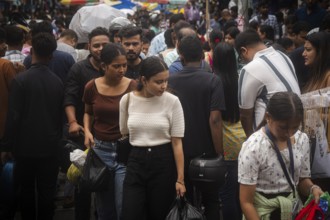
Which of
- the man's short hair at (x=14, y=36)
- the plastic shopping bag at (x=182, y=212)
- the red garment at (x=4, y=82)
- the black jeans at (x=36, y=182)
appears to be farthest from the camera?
the man's short hair at (x=14, y=36)

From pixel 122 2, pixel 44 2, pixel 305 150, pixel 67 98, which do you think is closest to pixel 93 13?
pixel 67 98

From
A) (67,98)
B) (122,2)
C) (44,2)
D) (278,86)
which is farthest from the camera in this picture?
(44,2)

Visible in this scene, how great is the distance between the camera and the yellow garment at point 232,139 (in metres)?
5.64

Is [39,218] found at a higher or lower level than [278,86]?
lower

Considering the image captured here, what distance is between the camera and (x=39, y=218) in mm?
6082

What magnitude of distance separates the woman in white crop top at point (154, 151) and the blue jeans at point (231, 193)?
0.88 meters

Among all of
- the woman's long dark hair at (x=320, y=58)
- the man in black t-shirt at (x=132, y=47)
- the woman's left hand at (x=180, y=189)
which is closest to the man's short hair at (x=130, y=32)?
the man in black t-shirt at (x=132, y=47)

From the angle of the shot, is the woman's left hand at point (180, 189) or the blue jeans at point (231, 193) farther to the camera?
the blue jeans at point (231, 193)

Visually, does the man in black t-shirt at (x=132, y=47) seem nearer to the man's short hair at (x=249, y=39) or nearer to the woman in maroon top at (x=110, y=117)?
the woman in maroon top at (x=110, y=117)

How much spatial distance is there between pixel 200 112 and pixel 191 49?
23.0 inches

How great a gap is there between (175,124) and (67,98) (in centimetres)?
155

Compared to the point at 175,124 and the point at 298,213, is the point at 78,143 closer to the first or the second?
the point at 175,124

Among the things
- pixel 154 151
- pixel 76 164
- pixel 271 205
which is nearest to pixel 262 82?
pixel 154 151

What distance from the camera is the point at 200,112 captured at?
17.3 ft
